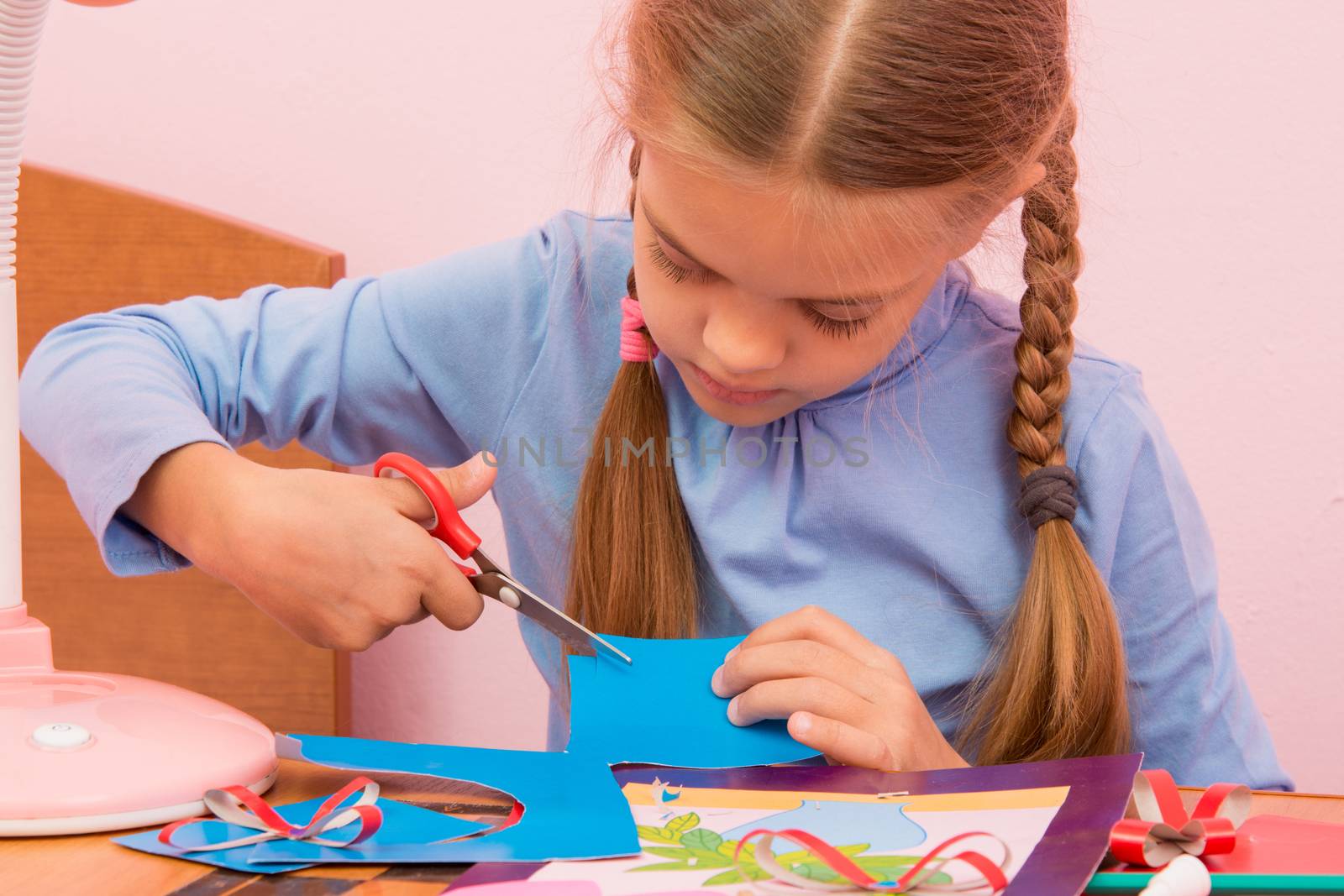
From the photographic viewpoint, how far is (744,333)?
0.52 meters

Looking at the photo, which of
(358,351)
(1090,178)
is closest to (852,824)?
(358,351)

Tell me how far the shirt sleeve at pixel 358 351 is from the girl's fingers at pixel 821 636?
0.26m

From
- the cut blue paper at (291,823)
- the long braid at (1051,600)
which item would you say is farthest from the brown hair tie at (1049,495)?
the cut blue paper at (291,823)

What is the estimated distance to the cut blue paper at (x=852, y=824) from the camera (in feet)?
1.38

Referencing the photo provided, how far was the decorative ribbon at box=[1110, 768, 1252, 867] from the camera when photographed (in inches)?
15.8

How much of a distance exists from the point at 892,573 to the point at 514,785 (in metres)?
0.28

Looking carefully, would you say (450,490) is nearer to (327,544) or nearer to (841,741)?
(327,544)

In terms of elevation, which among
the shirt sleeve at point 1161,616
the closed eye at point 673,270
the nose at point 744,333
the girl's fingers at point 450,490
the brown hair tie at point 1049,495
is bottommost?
the shirt sleeve at point 1161,616

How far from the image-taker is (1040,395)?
0.64 metres

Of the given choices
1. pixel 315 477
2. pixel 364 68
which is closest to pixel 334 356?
pixel 315 477

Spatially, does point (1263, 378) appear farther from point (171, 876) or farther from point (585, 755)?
point (171, 876)

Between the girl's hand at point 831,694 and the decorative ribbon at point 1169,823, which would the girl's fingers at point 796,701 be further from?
the decorative ribbon at point 1169,823

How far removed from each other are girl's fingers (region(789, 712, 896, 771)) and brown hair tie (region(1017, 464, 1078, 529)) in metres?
0.17

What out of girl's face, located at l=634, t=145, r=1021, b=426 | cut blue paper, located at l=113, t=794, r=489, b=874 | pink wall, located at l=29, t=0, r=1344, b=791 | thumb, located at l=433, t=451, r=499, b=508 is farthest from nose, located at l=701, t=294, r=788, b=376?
pink wall, located at l=29, t=0, r=1344, b=791
